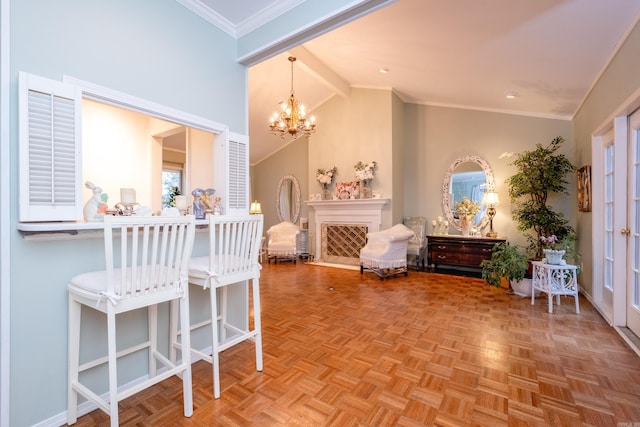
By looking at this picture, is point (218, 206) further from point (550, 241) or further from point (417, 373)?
point (550, 241)

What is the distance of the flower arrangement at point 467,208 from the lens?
207 inches

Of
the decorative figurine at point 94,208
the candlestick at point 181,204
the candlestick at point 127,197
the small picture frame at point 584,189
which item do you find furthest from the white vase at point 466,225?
the decorative figurine at point 94,208

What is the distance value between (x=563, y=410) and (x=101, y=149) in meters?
4.39

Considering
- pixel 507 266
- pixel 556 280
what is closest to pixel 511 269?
pixel 507 266

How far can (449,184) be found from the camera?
562 cm

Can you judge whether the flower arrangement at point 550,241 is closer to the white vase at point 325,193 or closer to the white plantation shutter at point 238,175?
the white plantation shutter at point 238,175

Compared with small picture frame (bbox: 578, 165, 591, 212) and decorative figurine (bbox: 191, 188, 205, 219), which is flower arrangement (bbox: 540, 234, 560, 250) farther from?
decorative figurine (bbox: 191, 188, 205, 219)

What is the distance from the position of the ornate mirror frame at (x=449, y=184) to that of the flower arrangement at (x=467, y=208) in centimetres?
17

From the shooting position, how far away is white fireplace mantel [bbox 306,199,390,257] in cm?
573

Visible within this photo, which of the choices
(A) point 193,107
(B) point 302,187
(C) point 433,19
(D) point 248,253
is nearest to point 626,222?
(C) point 433,19

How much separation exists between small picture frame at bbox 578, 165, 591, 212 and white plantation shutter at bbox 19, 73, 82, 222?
491 centimetres

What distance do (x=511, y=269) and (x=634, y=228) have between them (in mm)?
1354

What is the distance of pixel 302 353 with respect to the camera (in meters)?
2.35

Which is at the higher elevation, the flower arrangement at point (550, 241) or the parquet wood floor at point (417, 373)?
the flower arrangement at point (550, 241)
